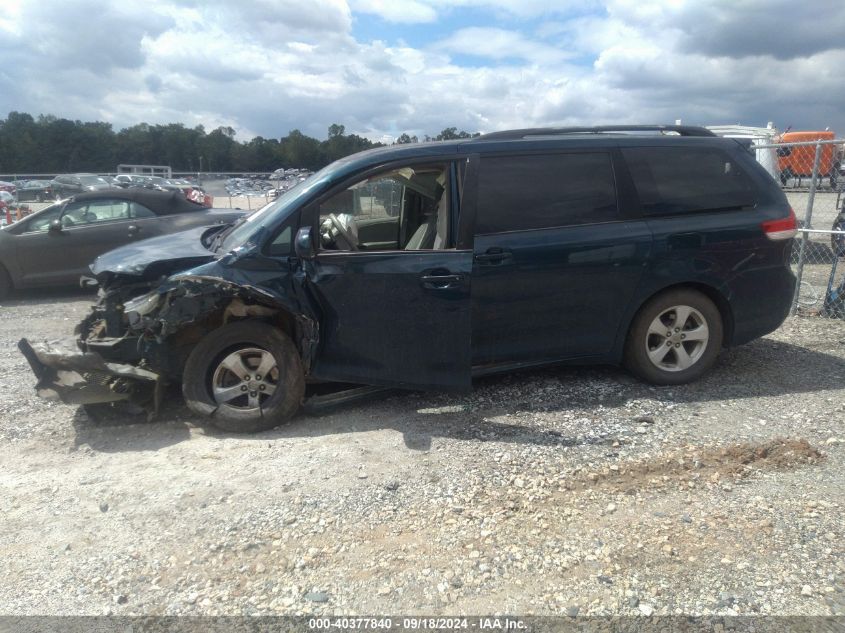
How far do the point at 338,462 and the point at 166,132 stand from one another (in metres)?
74.3

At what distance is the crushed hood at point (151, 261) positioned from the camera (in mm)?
4717

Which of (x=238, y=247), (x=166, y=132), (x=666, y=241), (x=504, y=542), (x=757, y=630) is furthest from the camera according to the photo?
(x=166, y=132)

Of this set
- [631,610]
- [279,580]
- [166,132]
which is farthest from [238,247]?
[166,132]

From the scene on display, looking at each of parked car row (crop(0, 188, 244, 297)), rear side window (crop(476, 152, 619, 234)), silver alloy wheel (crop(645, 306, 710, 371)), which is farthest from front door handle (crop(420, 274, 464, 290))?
parked car row (crop(0, 188, 244, 297))

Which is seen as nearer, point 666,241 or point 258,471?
point 258,471

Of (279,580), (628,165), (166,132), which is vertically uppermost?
(166,132)

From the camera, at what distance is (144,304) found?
171 inches

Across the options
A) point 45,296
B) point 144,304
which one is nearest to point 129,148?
point 45,296

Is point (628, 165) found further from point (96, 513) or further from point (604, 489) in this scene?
point (96, 513)

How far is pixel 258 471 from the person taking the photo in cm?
386

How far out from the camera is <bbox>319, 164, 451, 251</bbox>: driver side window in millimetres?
4555

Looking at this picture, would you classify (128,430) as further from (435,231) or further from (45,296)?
(45,296)

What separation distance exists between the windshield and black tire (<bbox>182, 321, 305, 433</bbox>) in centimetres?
63

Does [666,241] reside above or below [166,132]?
below
